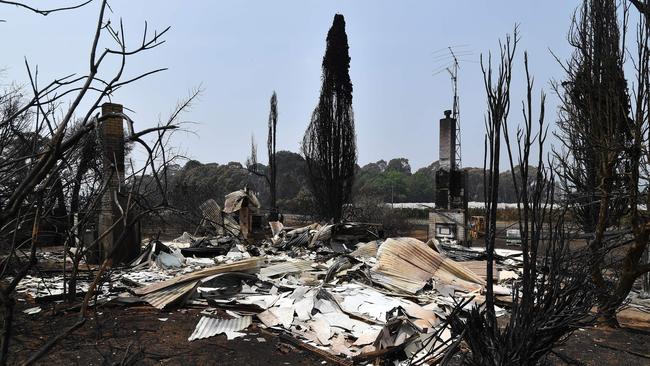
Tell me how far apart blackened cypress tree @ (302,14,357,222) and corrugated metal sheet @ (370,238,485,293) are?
9073 millimetres

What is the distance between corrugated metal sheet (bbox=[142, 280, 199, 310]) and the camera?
6.31 m

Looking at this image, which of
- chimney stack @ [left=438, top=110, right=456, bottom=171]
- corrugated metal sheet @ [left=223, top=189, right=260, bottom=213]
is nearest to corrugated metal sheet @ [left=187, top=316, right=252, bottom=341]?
corrugated metal sheet @ [left=223, top=189, right=260, bottom=213]

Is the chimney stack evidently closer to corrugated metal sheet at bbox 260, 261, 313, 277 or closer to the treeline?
corrugated metal sheet at bbox 260, 261, 313, 277

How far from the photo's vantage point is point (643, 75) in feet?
15.7

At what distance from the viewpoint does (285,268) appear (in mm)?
8484

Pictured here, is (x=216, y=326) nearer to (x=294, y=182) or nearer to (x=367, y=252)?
(x=367, y=252)

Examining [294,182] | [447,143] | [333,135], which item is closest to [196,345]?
[447,143]

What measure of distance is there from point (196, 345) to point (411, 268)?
423cm

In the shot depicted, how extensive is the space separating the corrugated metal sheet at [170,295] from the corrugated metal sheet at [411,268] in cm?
304

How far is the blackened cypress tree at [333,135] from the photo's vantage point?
17547 mm

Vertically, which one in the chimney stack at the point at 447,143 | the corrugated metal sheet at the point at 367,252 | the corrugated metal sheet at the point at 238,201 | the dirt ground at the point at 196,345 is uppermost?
the chimney stack at the point at 447,143

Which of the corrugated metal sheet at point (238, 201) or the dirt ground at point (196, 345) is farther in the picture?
the corrugated metal sheet at point (238, 201)

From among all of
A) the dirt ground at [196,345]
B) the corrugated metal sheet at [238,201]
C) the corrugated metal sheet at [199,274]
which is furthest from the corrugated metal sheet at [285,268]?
the corrugated metal sheet at [238,201]

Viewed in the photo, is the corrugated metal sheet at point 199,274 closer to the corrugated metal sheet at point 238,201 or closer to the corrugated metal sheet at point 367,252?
the corrugated metal sheet at point 367,252
